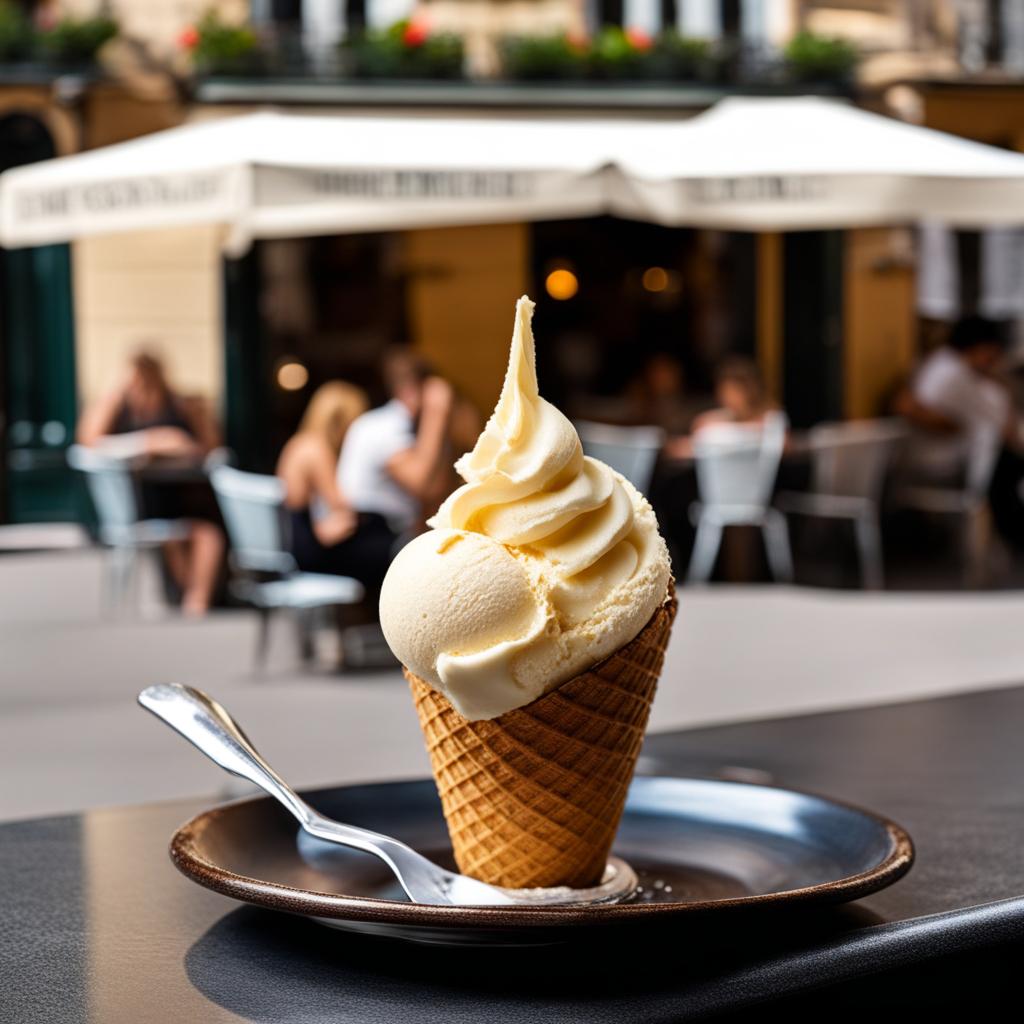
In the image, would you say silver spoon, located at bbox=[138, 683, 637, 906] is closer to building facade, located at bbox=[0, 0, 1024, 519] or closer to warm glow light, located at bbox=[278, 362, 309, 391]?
building facade, located at bbox=[0, 0, 1024, 519]

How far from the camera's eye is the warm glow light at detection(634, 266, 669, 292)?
17.3 metres

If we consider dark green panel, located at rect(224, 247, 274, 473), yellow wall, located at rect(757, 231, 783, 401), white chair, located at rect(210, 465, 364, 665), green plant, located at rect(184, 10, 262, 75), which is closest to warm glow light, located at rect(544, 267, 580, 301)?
yellow wall, located at rect(757, 231, 783, 401)

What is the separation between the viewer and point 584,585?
5.96 feet

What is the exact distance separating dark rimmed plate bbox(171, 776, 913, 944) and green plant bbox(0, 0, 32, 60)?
13.7m

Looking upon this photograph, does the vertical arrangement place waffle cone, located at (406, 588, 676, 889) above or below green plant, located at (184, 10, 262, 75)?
below

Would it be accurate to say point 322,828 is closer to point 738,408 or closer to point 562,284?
point 738,408

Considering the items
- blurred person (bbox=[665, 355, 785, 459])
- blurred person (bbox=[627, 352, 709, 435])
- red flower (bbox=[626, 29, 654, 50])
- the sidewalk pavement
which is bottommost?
the sidewalk pavement

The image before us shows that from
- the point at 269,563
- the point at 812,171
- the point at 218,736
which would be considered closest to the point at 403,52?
the point at 269,563

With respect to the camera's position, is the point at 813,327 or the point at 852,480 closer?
the point at 852,480

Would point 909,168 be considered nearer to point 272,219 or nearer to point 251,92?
point 272,219

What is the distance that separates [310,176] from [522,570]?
20.0 ft

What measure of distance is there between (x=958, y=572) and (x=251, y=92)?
684 cm

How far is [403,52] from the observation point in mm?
14766

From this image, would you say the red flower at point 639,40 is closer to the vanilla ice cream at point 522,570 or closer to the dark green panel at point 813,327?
the dark green panel at point 813,327
